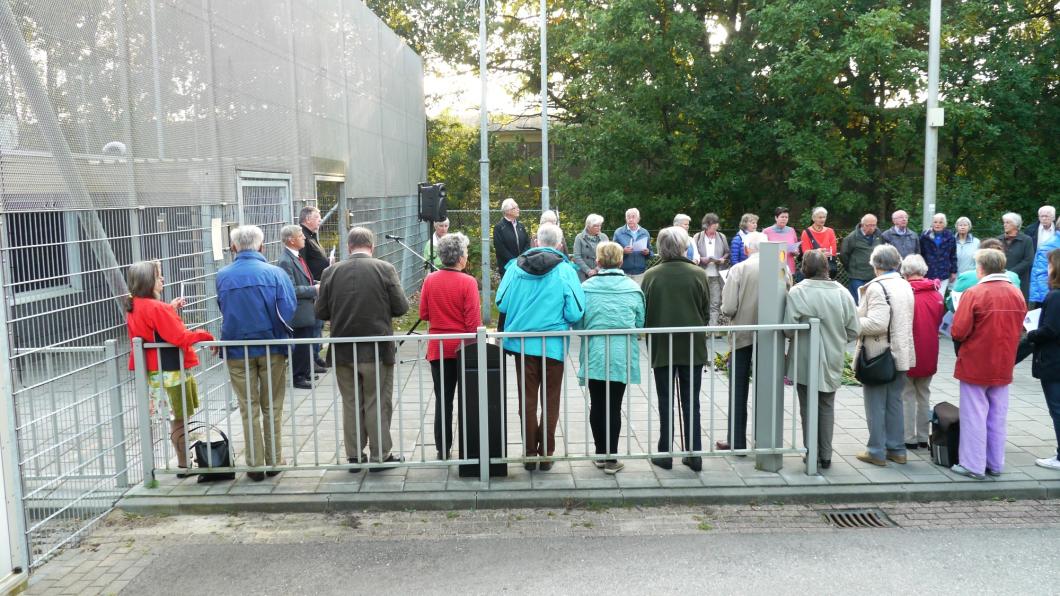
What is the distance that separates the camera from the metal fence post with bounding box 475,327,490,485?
6.06 metres

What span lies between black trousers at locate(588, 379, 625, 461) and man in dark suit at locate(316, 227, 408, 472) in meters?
1.47

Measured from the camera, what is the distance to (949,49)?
1628cm

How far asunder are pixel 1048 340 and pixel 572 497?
11.6 feet

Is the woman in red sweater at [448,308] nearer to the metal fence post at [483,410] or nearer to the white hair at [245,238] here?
the metal fence post at [483,410]

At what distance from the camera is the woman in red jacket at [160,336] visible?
5.93 m

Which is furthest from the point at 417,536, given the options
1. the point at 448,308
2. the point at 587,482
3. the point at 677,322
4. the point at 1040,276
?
the point at 1040,276

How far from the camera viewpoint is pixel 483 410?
20.0 feet

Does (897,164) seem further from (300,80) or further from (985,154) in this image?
(300,80)

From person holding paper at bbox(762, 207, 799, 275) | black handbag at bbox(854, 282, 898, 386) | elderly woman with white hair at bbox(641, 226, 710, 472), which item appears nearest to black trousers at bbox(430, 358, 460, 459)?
elderly woman with white hair at bbox(641, 226, 710, 472)

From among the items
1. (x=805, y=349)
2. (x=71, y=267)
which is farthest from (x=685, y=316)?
(x=71, y=267)

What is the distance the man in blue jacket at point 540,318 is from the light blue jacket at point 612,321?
0.11 meters

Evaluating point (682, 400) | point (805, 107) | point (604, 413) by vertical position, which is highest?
point (805, 107)

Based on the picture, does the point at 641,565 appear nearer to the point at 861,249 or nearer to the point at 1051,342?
the point at 1051,342

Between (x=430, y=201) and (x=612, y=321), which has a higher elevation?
(x=430, y=201)
